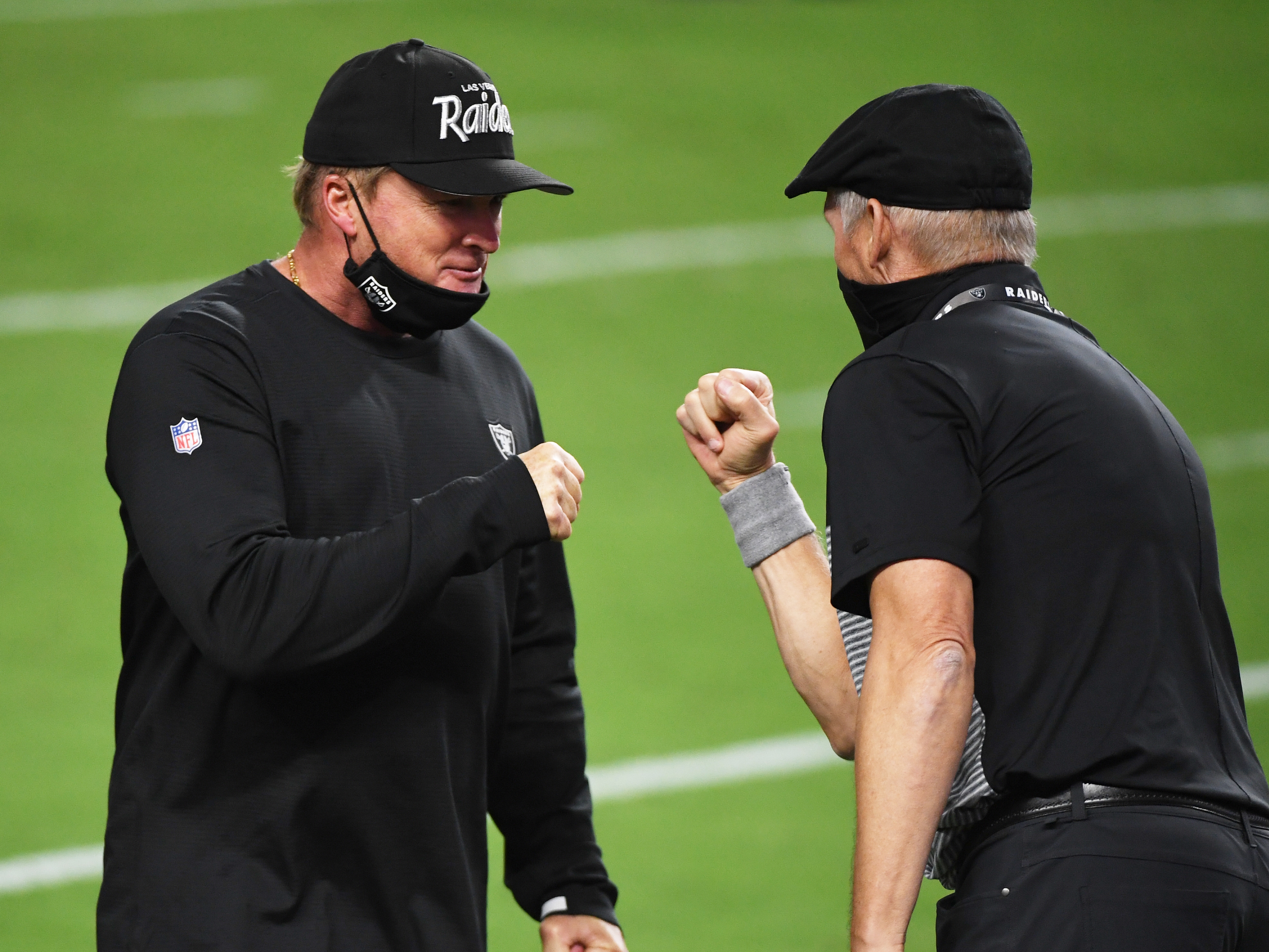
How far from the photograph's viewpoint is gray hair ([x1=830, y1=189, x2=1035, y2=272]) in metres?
2.69

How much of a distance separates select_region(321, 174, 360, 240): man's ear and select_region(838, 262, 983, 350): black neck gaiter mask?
884 millimetres

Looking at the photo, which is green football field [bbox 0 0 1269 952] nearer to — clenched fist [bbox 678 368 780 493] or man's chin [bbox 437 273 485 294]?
clenched fist [bbox 678 368 780 493]

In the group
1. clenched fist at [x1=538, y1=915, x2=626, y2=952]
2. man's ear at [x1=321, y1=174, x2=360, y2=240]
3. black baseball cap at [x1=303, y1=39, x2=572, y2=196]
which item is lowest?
clenched fist at [x1=538, y1=915, x2=626, y2=952]

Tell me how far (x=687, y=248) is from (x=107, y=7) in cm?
586

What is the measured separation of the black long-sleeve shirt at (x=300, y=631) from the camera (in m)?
2.69

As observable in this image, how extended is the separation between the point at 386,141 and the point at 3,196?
26.0 feet

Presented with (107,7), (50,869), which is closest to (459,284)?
(50,869)

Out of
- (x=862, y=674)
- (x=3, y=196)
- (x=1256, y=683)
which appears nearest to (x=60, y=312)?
(x=3, y=196)

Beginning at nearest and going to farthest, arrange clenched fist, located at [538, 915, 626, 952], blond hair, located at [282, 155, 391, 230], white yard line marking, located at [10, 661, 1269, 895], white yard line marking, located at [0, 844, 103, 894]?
1. blond hair, located at [282, 155, 391, 230]
2. clenched fist, located at [538, 915, 626, 952]
3. white yard line marking, located at [0, 844, 103, 894]
4. white yard line marking, located at [10, 661, 1269, 895]

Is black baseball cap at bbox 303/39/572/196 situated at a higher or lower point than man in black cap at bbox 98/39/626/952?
higher

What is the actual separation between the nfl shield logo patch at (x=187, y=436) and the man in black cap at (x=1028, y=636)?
3.25ft

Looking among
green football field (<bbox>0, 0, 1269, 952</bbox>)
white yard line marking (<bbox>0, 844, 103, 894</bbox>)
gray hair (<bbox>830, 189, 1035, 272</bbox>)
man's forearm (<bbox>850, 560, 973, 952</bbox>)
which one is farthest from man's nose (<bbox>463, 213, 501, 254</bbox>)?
white yard line marking (<bbox>0, 844, 103, 894</bbox>)

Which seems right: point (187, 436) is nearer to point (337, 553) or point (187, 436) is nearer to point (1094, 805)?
point (337, 553)

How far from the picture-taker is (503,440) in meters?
3.25
